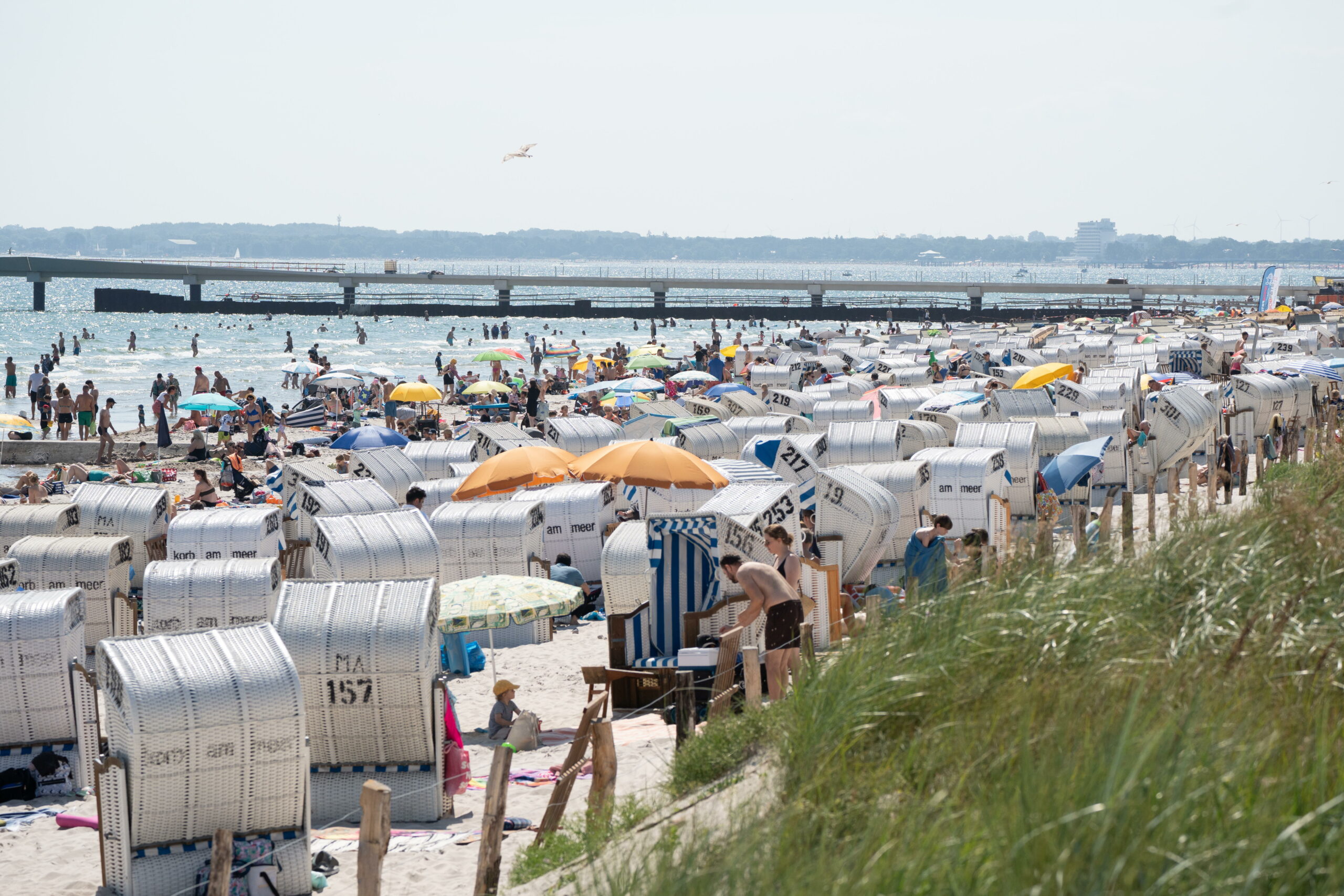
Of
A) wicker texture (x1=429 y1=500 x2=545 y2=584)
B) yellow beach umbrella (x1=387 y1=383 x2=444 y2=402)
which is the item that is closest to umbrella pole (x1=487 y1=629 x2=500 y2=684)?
wicker texture (x1=429 y1=500 x2=545 y2=584)

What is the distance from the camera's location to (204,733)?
6.34 meters

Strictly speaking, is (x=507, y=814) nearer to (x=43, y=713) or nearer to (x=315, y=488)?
(x=43, y=713)

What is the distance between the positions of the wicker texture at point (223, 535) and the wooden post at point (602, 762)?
630cm

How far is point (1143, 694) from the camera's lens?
15.0ft

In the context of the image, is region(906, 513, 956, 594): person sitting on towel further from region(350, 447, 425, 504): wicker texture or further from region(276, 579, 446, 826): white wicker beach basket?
region(350, 447, 425, 504): wicker texture

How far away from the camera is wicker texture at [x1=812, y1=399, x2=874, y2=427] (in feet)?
71.1

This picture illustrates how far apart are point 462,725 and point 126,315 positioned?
102 metres

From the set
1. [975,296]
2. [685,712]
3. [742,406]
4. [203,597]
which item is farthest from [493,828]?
[975,296]

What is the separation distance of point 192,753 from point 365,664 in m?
1.43

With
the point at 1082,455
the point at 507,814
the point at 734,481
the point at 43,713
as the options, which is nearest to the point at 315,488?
the point at 734,481

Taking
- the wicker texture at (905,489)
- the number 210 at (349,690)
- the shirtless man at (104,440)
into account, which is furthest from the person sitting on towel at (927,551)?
the shirtless man at (104,440)

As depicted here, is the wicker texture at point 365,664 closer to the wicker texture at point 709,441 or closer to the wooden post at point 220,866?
the wooden post at point 220,866

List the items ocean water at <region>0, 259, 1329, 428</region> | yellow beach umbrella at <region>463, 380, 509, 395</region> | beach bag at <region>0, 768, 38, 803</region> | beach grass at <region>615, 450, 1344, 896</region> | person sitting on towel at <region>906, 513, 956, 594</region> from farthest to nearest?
ocean water at <region>0, 259, 1329, 428</region> → yellow beach umbrella at <region>463, 380, 509, 395</region> → person sitting on towel at <region>906, 513, 956, 594</region> → beach bag at <region>0, 768, 38, 803</region> → beach grass at <region>615, 450, 1344, 896</region>

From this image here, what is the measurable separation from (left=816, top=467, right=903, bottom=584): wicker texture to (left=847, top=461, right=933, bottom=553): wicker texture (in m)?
0.79
